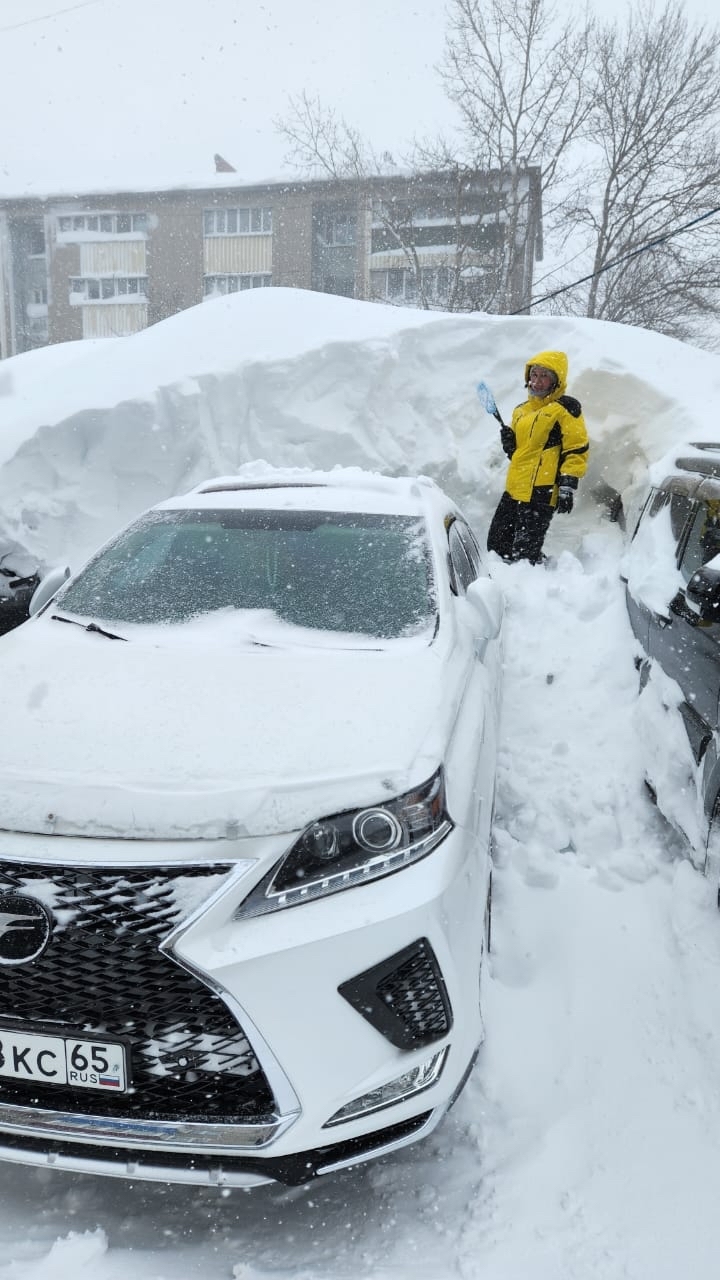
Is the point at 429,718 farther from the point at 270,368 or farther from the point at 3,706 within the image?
the point at 270,368

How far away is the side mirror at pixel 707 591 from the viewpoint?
2596mm

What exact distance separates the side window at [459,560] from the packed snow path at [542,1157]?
106 centimetres

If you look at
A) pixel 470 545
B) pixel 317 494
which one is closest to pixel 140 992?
pixel 317 494

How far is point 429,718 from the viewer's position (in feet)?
7.18

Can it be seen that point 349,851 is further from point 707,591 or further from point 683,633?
point 683,633

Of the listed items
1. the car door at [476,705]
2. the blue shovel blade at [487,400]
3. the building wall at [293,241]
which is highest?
the building wall at [293,241]

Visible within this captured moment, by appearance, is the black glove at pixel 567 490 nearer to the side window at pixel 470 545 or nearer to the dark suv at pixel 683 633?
the dark suv at pixel 683 633

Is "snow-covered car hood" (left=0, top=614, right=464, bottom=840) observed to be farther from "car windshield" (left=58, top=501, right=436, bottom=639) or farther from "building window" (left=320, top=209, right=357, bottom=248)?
"building window" (left=320, top=209, right=357, bottom=248)

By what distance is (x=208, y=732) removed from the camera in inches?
81.8

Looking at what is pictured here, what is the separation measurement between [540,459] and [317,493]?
10.8 ft

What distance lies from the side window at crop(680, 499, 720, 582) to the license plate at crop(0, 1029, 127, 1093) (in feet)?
8.60

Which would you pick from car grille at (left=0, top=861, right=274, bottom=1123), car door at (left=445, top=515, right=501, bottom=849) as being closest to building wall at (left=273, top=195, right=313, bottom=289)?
car door at (left=445, top=515, right=501, bottom=849)

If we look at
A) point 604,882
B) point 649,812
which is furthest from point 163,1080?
point 649,812

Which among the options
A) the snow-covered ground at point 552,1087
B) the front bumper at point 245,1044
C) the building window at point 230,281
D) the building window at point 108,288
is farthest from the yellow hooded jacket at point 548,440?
the building window at point 108,288
